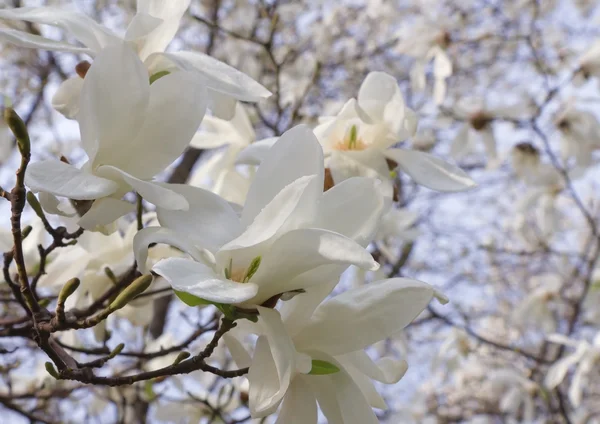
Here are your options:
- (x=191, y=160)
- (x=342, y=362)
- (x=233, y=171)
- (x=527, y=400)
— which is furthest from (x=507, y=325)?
(x=342, y=362)

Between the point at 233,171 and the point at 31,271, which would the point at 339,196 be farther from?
the point at 31,271

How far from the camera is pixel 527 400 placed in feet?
7.93

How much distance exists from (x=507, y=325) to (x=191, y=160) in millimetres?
3719

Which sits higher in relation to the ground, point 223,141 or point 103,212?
point 103,212

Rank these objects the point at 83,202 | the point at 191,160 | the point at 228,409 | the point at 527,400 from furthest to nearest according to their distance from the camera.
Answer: the point at 191,160
the point at 527,400
the point at 228,409
the point at 83,202

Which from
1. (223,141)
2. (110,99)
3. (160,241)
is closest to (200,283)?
(160,241)

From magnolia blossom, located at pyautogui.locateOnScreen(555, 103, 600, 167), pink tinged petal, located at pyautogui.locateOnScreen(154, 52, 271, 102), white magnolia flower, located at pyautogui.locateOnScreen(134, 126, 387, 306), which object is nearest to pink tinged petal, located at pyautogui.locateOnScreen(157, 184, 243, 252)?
white magnolia flower, located at pyautogui.locateOnScreen(134, 126, 387, 306)

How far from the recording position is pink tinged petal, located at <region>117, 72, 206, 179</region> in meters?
0.45

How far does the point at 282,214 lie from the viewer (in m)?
0.39

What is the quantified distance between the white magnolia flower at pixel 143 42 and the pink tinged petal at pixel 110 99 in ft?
0.19

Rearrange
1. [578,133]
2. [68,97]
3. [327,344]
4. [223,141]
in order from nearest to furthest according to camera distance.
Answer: [327,344] → [68,97] → [223,141] → [578,133]

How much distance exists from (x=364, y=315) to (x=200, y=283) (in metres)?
0.15

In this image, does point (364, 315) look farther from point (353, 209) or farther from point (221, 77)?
point (221, 77)

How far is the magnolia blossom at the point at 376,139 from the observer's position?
693mm
